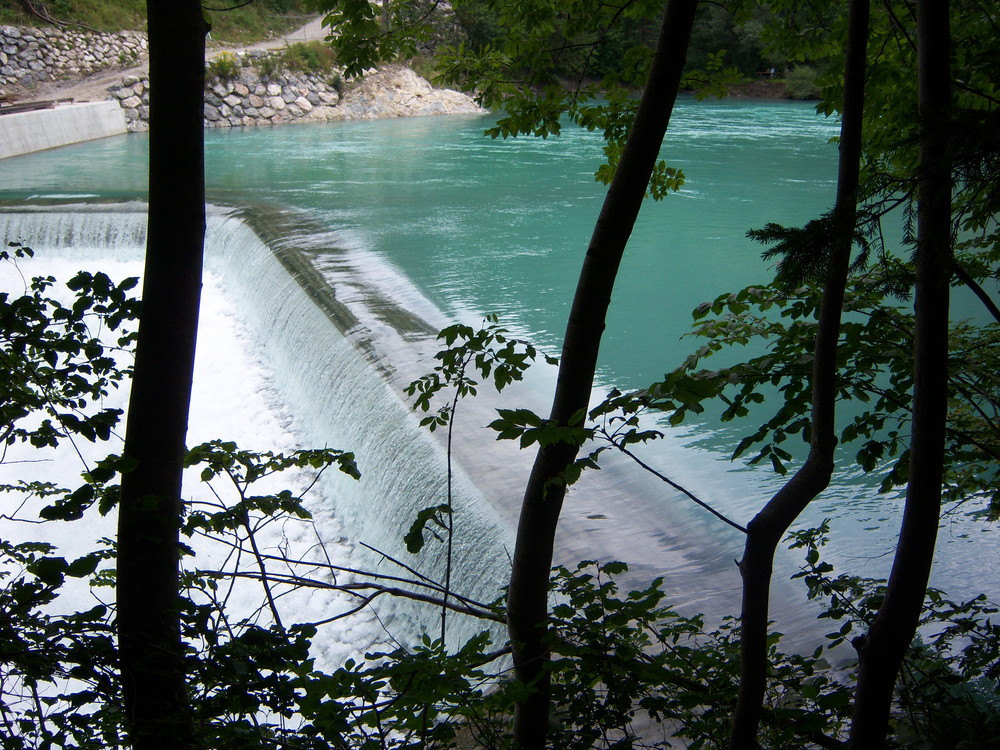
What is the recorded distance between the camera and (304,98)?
22078mm

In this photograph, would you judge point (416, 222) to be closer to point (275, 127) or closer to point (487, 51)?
point (487, 51)

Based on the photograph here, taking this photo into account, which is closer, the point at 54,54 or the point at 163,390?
the point at 163,390

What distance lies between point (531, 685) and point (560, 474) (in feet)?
1.10

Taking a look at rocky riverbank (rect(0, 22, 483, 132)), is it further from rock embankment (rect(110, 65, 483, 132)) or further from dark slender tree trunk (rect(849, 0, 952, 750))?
dark slender tree trunk (rect(849, 0, 952, 750))

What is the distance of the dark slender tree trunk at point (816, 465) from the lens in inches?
51.4

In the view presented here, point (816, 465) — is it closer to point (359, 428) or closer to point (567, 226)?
point (359, 428)

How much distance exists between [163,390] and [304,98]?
2230cm

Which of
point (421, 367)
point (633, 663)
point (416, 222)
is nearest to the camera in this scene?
point (633, 663)

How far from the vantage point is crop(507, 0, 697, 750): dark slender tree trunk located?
1425mm

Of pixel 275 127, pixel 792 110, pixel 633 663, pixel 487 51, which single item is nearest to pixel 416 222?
pixel 487 51

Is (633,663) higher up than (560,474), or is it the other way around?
(560,474)

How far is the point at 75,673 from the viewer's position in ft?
4.47

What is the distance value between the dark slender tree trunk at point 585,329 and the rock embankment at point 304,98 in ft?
66.4

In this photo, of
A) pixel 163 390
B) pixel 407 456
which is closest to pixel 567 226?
pixel 407 456
